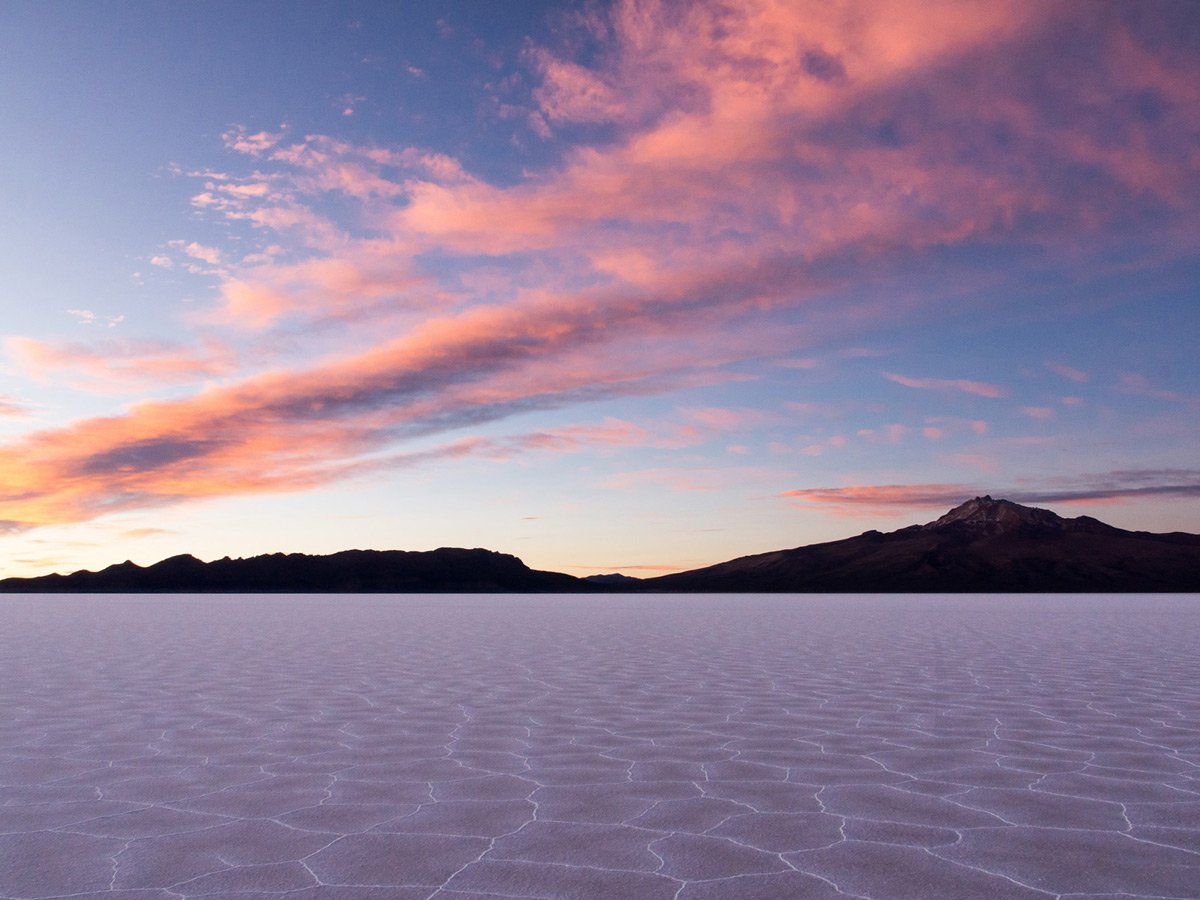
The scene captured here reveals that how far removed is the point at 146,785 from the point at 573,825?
3.26 metres

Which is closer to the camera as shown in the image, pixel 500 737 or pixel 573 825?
pixel 573 825

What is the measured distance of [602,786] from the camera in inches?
247

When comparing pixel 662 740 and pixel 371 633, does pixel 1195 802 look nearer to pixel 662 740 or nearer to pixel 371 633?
pixel 662 740

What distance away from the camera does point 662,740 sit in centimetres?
805

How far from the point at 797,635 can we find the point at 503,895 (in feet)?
71.7

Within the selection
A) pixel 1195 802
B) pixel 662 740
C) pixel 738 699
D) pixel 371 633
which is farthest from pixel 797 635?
pixel 1195 802

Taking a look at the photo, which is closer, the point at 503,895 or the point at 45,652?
the point at 503,895

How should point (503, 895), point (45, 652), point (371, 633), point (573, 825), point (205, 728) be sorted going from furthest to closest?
point (371, 633) → point (45, 652) → point (205, 728) → point (573, 825) → point (503, 895)

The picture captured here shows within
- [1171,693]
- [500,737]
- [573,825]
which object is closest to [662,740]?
[500,737]

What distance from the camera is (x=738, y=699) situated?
10.9 meters

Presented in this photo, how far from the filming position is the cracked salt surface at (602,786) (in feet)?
14.3

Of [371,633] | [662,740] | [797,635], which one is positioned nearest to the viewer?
[662,740]

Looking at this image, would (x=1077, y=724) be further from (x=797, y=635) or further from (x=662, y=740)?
(x=797, y=635)

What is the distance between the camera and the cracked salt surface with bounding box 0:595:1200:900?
4.36 m
